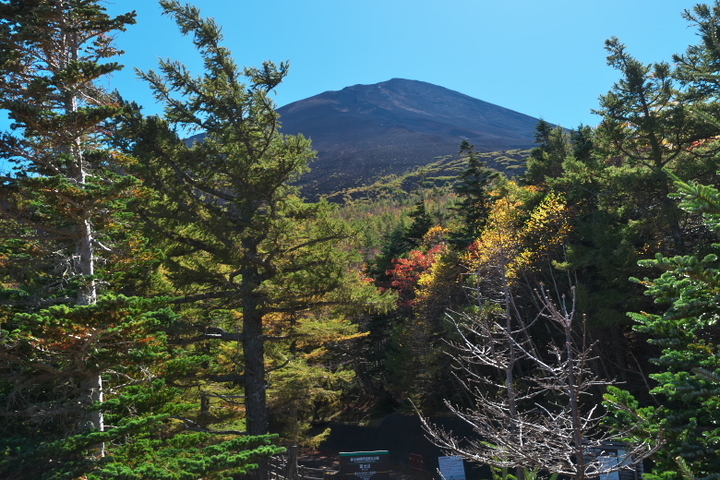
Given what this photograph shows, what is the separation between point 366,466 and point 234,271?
19.1 ft

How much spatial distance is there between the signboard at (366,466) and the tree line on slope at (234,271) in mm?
2050

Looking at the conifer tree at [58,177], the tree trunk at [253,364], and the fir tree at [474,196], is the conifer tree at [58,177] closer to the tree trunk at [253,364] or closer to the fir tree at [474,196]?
the tree trunk at [253,364]

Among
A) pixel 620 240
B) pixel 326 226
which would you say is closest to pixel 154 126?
pixel 326 226

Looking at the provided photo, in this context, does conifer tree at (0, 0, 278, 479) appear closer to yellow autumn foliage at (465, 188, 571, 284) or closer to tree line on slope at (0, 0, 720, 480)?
tree line on slope at (0, 0, 720, 480)

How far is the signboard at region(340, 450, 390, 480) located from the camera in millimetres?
11266

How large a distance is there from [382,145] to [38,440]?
166 metres

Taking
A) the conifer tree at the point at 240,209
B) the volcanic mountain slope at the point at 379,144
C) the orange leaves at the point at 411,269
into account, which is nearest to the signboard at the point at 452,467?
the conifer tree at the point at 240,209

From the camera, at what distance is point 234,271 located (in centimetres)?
1294

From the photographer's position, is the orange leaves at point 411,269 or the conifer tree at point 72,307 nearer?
the conifer tree at point 72,307

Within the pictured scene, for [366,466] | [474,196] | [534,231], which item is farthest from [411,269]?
[366,466]

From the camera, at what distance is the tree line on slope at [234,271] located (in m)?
5.24

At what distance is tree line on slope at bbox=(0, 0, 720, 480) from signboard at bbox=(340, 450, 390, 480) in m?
2.05

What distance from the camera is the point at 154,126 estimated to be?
421 inches

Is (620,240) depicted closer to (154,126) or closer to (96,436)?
(154,126)
